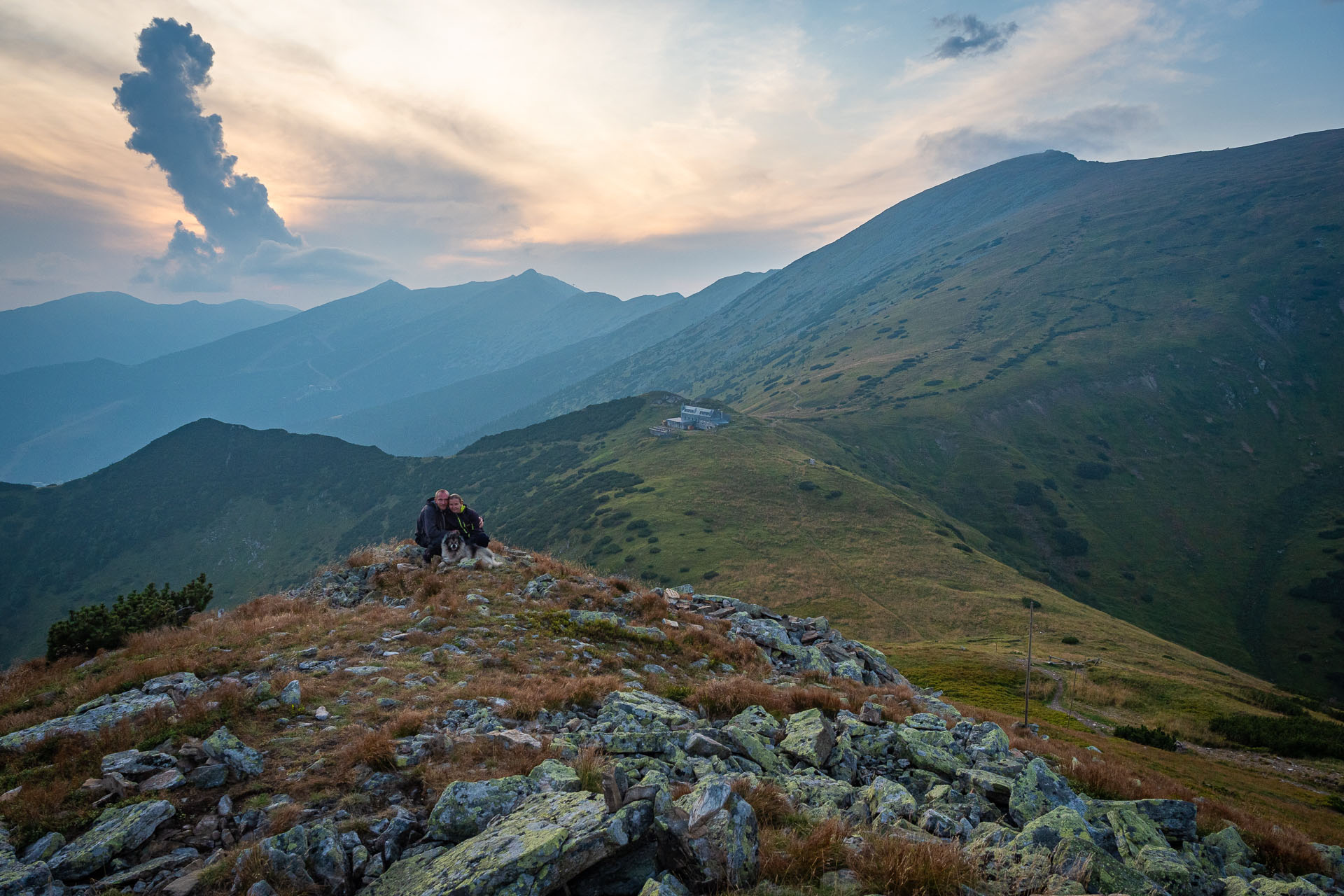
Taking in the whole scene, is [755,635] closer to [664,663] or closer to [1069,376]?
[664,663]

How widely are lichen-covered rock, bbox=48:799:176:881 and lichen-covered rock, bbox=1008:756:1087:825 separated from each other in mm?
11870

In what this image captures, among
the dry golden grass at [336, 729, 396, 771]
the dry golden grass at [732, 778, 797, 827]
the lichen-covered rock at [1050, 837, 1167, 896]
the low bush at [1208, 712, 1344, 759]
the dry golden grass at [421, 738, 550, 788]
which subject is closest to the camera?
the lichen-covered rock at [1050, 837, 1167, 896]

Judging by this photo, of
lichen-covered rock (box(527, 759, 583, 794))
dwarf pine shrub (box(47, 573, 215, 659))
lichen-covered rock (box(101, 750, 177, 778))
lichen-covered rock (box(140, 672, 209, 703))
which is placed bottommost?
lichen-covered rock (box(527, 759, 583, 794))

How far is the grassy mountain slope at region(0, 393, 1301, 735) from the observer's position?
2438 inches

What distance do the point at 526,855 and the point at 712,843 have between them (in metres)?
1.82

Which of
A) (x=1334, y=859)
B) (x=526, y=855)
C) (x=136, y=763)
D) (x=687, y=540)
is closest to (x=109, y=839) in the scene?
(x=136, y=763)

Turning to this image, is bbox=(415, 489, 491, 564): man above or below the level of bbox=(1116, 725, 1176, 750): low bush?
above

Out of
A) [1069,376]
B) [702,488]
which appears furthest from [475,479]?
[1069,376]

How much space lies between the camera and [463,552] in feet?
64.7

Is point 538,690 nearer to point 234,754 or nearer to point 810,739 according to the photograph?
point 234,754

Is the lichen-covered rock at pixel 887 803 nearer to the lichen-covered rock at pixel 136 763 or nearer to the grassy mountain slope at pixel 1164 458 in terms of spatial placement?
the lichen-covered rock at pixel 136 763

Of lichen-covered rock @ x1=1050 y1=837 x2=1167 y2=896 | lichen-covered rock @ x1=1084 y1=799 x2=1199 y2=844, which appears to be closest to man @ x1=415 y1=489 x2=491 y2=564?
lichen-covered rock @ x1=1050 y1=837 x2=1167 y2=896

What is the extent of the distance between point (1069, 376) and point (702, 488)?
135 meters

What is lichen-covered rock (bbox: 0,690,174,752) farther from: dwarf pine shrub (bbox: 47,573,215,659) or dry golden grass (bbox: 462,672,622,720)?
dry golden grass (bbox: 462,672,622,720)
